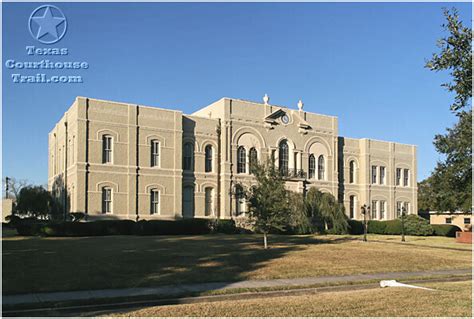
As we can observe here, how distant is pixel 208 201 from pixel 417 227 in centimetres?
1935

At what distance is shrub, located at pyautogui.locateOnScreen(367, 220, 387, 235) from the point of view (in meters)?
49.2

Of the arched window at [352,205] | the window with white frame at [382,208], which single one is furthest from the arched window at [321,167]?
the window with white frame at [382,208]

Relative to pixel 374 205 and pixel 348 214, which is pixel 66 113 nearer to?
pixel 348 214

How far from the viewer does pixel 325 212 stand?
4544 cm

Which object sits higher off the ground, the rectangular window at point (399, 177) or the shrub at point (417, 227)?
the rectangular window at point (399, 177)

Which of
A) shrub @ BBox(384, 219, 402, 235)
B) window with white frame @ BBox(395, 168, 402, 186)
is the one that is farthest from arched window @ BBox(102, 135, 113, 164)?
window with white frame @ BBox(395, 168, 402, 186)

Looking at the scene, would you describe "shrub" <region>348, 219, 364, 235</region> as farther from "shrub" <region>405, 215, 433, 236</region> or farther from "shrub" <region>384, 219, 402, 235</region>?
"shrub" <region>405, 215, 433, 236</region>

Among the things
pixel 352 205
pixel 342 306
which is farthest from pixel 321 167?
pixel 342 306

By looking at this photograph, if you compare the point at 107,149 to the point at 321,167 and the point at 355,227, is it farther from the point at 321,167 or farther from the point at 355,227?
the point at 355,227

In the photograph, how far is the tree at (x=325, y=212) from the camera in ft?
149

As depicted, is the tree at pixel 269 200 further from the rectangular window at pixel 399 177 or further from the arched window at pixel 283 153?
the rectangular window at pixel 399 177

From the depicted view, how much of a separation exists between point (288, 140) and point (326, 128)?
538 cm

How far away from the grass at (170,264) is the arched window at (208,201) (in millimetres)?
18932

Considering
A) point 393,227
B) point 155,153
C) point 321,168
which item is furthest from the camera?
point 321,168
